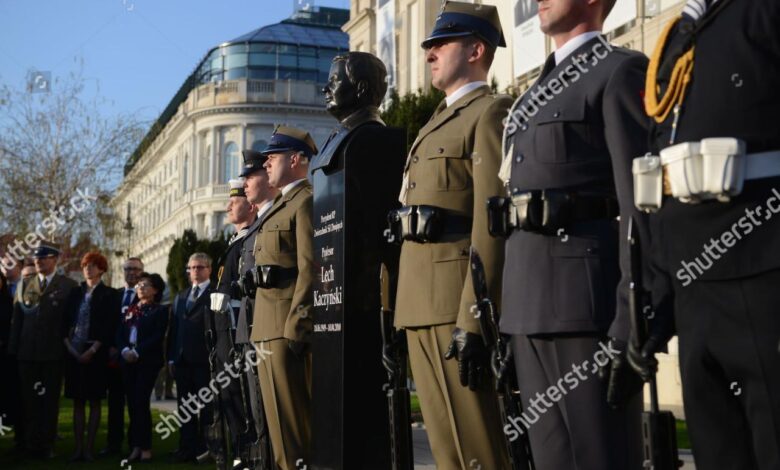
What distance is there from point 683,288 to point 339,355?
2.98 metres

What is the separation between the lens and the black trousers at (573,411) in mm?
3535

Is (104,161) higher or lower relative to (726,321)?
higher

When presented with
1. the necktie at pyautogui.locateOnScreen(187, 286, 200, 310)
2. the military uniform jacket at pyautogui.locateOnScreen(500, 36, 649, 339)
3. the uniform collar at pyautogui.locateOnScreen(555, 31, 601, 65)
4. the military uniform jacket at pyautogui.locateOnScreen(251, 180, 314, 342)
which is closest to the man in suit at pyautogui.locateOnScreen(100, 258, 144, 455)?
the necktie at pyautogui.locateOnScreen(187, 286, 200, 310)

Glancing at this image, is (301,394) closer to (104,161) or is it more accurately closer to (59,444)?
(59,444)

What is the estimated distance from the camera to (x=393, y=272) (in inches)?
221

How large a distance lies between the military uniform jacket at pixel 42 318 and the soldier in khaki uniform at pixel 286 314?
498cm

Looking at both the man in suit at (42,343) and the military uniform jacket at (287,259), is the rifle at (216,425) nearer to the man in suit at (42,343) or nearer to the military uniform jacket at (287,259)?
the military uniform jacket at (287,259)

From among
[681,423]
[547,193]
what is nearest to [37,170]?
[681,423]

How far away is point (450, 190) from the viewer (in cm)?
464


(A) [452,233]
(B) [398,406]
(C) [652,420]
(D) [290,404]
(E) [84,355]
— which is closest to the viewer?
(C) [652,420]

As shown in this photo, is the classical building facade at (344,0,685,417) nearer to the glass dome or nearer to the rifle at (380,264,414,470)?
the rifle at (380,264,414,470)

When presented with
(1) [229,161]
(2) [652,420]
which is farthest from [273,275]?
(1) [229,161]

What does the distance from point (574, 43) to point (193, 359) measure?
7932 mm

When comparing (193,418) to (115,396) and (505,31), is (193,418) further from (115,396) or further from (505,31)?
(505,31)
